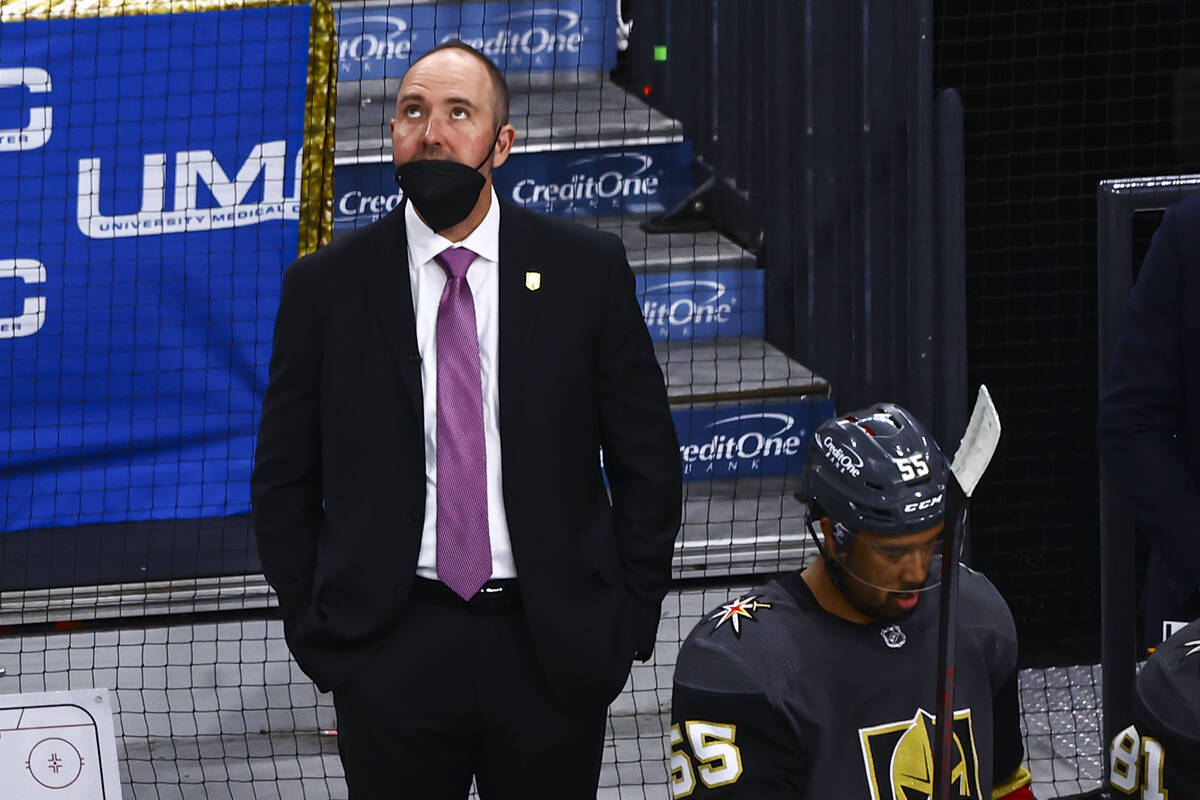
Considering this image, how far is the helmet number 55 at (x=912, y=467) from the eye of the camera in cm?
241

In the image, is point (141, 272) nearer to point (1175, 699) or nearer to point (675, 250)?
point (675, 250)

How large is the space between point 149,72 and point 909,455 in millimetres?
3954

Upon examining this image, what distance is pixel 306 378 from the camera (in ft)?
9.64

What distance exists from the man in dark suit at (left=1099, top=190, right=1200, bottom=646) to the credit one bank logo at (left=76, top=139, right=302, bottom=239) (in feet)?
10.1

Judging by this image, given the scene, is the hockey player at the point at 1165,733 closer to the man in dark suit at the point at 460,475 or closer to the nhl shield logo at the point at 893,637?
the nhl shield logo at the point at 893,637

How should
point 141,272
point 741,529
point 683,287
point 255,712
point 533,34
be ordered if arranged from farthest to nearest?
point 533,34, point 683,287, point 741,529, point 141,272, point 255,712

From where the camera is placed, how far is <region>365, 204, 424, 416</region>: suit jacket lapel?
291 centimetres

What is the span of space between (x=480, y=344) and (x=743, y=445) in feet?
10.2

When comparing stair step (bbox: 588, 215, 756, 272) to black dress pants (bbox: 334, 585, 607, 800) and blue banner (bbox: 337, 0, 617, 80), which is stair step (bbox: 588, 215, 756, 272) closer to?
blue banner (bbox: 337, 0, 617, 80)

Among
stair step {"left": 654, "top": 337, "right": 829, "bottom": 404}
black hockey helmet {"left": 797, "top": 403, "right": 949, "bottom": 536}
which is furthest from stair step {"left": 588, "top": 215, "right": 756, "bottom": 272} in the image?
black hockey helmet {"left": 797, "top": 403, "right": 949, "bottom": 536}

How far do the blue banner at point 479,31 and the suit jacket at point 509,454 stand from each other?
12.3 ft

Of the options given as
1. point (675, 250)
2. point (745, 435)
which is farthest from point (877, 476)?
point (675, 250)

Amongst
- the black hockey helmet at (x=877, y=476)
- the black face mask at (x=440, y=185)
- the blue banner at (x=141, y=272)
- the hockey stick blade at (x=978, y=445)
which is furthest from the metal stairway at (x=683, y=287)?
the hockey stick blade at (x=978, y=445)

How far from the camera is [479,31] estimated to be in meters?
6.70
